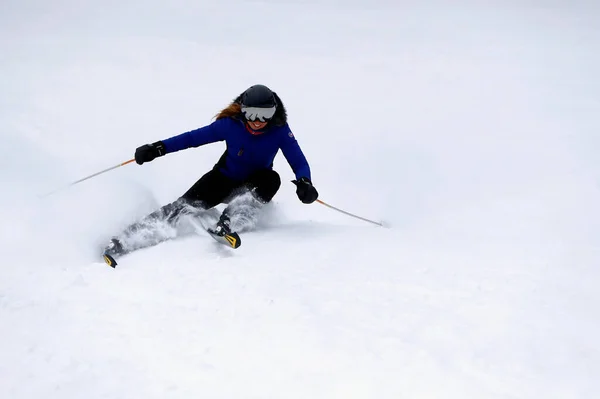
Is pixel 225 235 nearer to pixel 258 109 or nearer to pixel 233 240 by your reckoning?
pixel 233 240

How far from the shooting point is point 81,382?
1923 mm

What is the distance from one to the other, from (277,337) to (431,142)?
4.80m

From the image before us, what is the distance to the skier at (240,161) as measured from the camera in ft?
12.3

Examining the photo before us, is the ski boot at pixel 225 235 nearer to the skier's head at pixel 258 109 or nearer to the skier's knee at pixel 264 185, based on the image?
the skier's knee at pixel 264 185

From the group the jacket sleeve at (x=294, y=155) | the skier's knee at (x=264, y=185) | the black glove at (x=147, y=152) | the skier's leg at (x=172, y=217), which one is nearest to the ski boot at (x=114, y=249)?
the skier's leg at (x=172, y=217)

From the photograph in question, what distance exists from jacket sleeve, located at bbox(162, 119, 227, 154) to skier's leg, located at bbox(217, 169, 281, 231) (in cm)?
43

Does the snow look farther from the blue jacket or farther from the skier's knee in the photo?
the blue jacket

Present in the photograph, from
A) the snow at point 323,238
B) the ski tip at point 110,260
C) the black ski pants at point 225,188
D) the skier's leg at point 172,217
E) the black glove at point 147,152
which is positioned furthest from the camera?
the black ski pants at point 225,188

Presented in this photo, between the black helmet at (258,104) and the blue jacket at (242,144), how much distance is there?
0.71ft

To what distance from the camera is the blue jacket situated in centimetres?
403

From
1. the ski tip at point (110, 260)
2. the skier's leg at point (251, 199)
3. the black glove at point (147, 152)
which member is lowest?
the ski tip at point (110, 260)

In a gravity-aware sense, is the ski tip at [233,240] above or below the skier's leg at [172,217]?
above

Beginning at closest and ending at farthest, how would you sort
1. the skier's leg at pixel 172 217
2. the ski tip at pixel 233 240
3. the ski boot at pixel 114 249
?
1. the ski tip at pixel 233 240
2. the ski boot at pixel 114 249
3. the skier's leg at pixel 172 217

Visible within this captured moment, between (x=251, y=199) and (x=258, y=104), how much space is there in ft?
2.50
